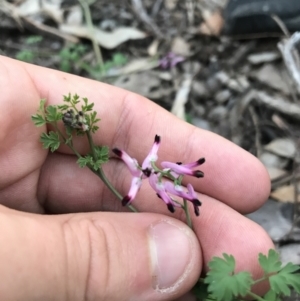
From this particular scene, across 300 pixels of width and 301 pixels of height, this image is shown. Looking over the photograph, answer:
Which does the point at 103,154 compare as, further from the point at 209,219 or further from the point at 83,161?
the point at 209,219

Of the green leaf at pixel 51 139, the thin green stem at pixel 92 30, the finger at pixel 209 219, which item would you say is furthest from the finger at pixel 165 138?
the thin green stem at pixel 92 30

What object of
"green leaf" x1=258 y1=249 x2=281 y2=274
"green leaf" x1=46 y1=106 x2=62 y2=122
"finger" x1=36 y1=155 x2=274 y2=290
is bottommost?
"finger" x1=36 y1=155 x2=274 y2=290

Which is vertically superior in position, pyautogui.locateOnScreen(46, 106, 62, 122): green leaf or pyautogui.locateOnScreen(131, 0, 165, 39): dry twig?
pyautogui.locateOnScreen(131, 0, 165, 39): dry twig

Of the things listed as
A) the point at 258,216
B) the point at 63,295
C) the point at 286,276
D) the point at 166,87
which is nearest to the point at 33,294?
the point at 63,295

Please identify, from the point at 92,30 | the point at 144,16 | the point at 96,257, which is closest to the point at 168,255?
the point at 96,257

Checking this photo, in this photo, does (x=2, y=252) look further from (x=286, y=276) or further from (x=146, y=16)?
(x=146, y=16)

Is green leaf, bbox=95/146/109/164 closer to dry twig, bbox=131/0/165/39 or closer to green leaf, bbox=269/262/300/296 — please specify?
green leaf, bbox=269/262/300/296

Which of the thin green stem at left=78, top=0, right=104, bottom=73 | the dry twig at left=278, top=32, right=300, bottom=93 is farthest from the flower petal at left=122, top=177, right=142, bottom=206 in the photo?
the thin green stem at left=78, top=0, right=104, bottom=73
